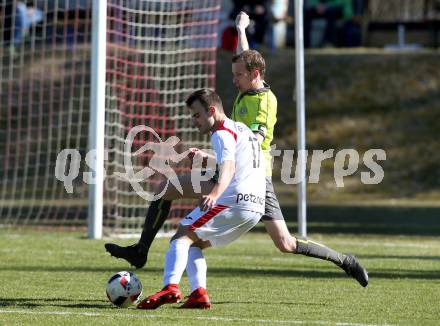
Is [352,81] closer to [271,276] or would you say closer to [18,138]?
[18,138]

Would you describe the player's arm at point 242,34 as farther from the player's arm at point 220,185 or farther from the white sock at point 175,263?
the white sock at point 175,263

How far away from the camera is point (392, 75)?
25266mm

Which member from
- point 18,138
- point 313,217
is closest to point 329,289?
point 313,217

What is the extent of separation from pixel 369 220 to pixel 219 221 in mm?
9702

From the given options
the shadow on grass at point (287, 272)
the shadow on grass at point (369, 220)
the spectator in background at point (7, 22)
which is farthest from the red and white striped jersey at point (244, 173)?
the spectator in background at point (7, 22)

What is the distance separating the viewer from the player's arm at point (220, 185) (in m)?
6.89

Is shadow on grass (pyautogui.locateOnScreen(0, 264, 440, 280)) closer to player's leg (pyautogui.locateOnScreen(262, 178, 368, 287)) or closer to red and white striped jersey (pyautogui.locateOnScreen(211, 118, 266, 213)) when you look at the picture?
player's leg (pyautogui.locateOnScreen(262, 178, 368, 287))

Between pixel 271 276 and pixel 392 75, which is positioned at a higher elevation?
pixel 392 75

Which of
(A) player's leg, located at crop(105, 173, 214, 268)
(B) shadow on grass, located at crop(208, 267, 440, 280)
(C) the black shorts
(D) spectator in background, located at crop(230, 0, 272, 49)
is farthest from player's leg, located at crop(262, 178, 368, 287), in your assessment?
(D) spectator in background, located at crop(230, 0, 272, 49)

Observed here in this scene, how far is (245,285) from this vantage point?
897cm

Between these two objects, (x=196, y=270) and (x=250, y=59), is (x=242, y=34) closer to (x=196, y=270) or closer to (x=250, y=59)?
(x=250, y=59)

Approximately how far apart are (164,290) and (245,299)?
102 centimetres

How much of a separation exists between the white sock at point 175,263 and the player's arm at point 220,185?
0.50 metres

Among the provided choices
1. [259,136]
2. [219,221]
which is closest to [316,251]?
[259,136]
